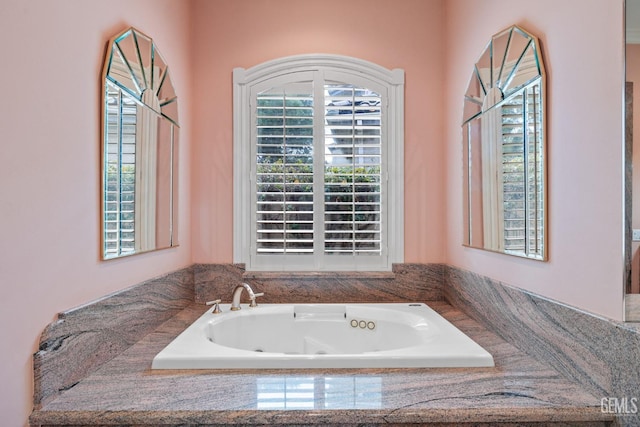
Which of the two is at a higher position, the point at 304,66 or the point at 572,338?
the point at 304,66

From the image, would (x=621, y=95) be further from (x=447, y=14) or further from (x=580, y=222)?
(x=447, y=14)

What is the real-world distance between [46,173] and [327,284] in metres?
1.53

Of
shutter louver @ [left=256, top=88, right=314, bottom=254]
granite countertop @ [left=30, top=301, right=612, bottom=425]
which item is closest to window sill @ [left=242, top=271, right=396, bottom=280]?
shutter louver @ [left=256, top=88, right=314, bottom=254]

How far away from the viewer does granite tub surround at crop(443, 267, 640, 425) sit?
100cm

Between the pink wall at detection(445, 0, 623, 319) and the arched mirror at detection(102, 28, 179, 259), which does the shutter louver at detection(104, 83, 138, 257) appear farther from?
the pink wall at detection(445, 0, 623, 319)

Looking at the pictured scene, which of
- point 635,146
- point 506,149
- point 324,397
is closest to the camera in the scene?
point 635,146

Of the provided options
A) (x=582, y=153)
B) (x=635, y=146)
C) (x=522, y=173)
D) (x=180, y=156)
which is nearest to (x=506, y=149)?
(x=522, y=173)

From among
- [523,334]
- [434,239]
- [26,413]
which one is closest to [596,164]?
[523,334]

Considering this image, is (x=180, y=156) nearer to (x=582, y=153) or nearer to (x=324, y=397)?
(x=324, y=397)

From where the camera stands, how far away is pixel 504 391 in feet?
3.77

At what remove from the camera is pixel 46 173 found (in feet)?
3.72

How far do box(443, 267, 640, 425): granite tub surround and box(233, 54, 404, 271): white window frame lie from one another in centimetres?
76

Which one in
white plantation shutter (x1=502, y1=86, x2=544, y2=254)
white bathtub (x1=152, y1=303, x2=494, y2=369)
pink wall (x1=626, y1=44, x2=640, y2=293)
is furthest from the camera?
white bathtub (x1=152, y1=303, x2=494, y2=369)

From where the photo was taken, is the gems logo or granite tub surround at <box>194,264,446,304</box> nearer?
the gems logo
